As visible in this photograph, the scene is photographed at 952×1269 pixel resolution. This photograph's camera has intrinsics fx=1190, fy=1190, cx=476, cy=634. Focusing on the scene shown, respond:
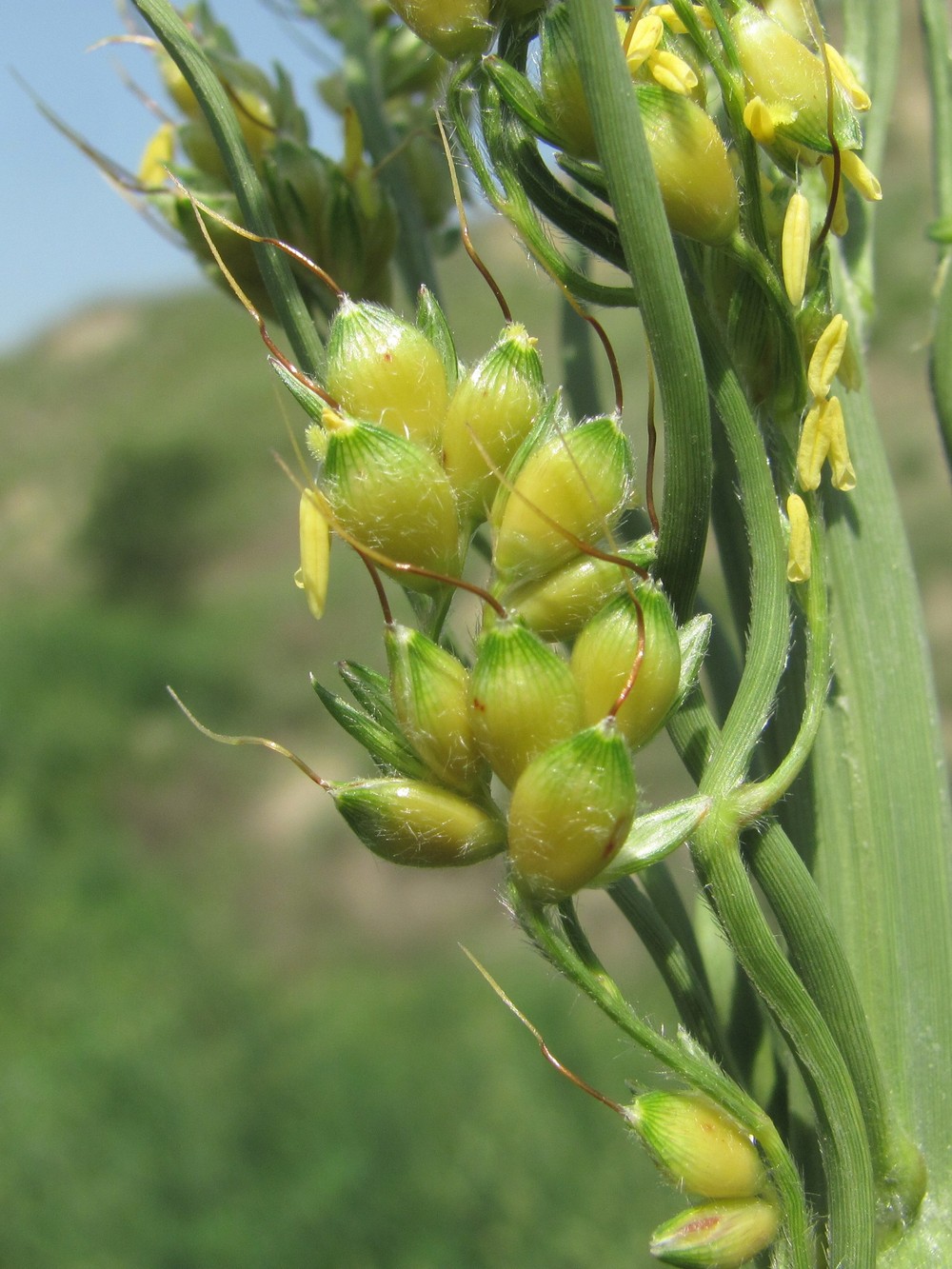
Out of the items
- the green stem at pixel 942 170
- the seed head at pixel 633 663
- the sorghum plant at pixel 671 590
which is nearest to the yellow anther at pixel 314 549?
the sorghum plant at pixel 671 590

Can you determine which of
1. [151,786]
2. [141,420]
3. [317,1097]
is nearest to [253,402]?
[141,420]

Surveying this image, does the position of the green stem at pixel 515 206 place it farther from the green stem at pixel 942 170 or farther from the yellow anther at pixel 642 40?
the green stem at pixel 942 170

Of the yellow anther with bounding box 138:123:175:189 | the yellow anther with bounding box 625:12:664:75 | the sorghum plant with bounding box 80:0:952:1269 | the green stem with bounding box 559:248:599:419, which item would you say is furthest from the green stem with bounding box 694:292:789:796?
the yellow anther with bounding box 138:123:175:189

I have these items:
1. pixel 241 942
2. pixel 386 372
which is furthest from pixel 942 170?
pixel 241 942

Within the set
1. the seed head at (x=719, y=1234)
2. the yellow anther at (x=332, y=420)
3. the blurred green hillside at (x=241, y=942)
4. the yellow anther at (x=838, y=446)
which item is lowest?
the blurred green hillside at (x=241, y=942)

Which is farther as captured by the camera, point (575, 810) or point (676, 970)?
point (676, 970)

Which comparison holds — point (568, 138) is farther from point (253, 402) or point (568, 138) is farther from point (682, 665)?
point (253, 402)

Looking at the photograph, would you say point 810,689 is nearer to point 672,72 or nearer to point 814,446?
point 814,446
